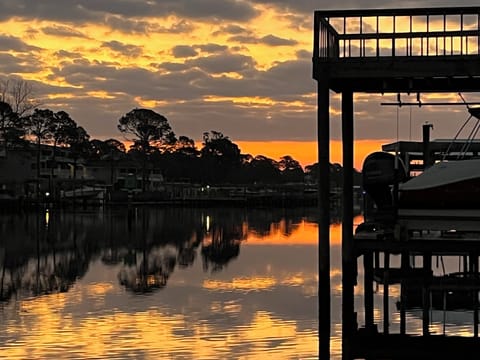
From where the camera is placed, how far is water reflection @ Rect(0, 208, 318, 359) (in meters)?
15.4

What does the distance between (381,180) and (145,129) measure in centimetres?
12512

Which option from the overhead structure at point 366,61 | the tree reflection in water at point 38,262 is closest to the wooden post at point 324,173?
the overhead structure at point 366,61

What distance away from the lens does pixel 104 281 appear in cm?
2655

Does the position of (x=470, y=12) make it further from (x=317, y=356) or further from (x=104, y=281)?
(x=104, y=281)

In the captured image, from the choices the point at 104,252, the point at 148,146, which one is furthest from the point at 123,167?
the point at 104,252

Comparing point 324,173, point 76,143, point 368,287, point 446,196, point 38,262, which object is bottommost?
point 38,262

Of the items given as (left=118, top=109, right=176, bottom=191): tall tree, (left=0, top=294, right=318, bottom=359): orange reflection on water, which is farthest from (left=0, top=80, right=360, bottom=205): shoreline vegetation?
(left=0, top=294, right=318, bottom=359): orange reflection on water

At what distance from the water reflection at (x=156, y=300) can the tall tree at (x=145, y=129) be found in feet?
312

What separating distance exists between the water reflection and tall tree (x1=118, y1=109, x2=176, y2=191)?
95.2 m

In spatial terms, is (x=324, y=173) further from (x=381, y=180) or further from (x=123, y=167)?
(x=123, y=167)

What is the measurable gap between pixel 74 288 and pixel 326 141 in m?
11.1

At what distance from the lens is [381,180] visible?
16.8 meters

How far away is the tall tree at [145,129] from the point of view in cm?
13912

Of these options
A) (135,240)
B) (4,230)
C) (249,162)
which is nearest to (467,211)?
(135,240)
